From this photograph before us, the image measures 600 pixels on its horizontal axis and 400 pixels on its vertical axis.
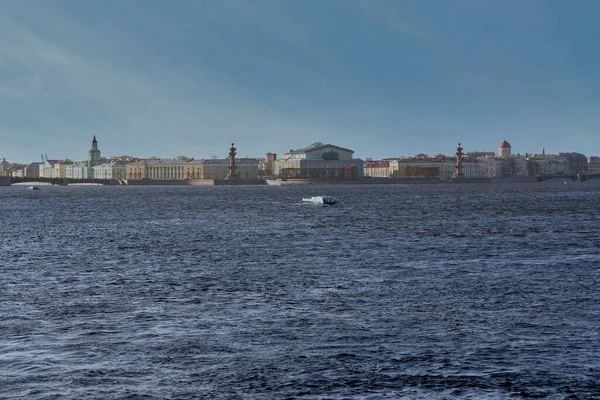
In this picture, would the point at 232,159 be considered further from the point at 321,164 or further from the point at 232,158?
the point at 321,164

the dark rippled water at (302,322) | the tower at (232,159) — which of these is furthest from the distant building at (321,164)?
the dark rippled water at (302,322)

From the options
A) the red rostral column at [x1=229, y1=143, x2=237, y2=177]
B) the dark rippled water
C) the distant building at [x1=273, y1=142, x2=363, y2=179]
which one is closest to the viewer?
the dark rippled water

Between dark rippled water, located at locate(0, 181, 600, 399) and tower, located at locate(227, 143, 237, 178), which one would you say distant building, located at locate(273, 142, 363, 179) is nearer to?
tower, located at locate(227, 143, 237, 178)

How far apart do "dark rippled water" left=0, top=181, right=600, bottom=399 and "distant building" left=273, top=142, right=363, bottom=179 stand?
158 meters

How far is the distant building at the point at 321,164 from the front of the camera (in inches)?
7282

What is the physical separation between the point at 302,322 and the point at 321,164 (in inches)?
6966

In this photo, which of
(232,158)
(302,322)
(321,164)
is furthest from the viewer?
(321,164)

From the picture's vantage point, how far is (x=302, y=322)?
43.1ft

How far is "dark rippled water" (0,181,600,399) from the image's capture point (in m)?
9.83

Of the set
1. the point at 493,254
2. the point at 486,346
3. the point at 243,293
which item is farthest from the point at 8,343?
the point at 493,254

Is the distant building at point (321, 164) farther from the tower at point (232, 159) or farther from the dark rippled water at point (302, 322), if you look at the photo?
the dark rippled water at point (302, 322)

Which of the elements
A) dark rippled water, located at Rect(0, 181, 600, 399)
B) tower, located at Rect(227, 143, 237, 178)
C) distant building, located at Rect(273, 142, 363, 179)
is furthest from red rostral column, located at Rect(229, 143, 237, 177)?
dark rippled water, located at Rect(0, 181, 600, 399)

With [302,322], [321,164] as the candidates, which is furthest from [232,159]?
[302,322]

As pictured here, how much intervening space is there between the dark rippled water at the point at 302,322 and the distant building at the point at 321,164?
158 meters
